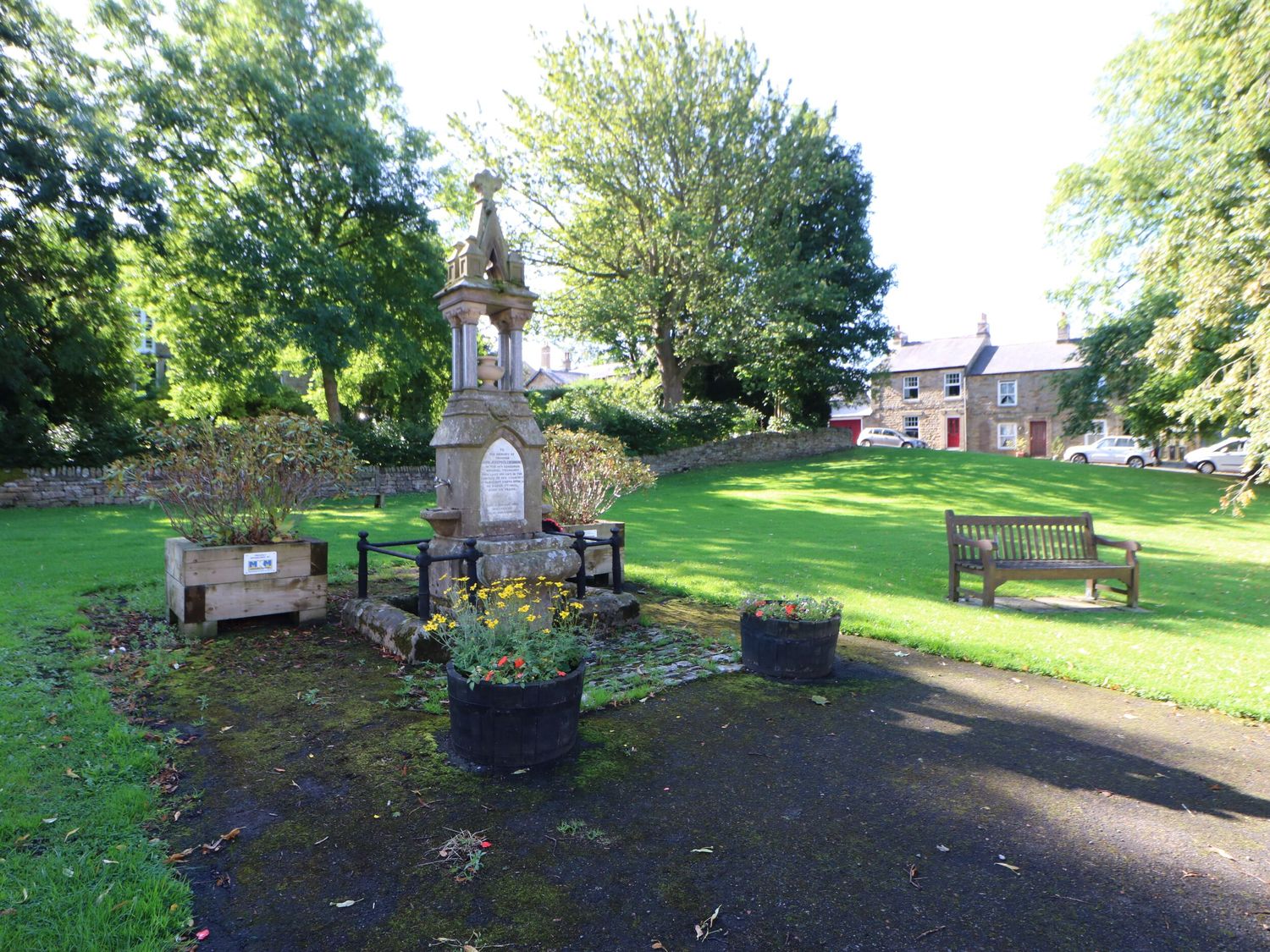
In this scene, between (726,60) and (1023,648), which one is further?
(726,60)

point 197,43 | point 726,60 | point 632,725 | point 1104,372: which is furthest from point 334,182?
point 1104,372

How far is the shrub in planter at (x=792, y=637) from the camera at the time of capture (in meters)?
Result: 5.57

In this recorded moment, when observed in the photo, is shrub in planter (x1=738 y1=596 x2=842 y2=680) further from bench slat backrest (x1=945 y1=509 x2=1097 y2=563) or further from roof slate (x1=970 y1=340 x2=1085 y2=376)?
roof slate (x1=970 y1=340 x2=1085 y2=376)

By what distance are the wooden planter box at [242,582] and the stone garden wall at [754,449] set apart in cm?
1956

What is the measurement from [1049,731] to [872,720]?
1.12 meters

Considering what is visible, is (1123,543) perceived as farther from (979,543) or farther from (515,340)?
(515,340)

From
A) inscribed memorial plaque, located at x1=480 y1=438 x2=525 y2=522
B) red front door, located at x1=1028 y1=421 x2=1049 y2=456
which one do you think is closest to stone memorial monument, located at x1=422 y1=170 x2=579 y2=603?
inscribed memorial plaque, located at x1=480 y1=438 x2=525 y2=522

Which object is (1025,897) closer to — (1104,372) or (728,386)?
(1104,372)

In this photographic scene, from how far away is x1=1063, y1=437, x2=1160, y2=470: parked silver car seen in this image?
35.4m

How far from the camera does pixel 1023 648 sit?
6562mm

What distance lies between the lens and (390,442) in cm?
2192

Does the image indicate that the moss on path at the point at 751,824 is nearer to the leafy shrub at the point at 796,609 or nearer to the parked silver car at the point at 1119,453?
the leafy shrub at the point at 796,609

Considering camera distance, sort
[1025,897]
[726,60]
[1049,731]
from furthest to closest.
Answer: [726,60]
[1049,731]
[1025,897]

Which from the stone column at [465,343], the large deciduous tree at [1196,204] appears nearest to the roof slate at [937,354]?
the large deciduous tree at [1196,204]
